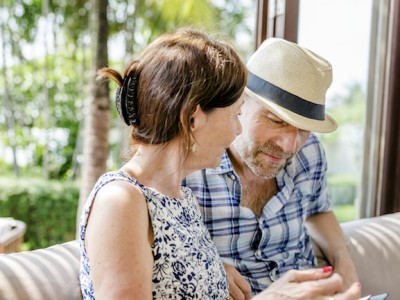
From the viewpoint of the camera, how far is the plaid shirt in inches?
68.0

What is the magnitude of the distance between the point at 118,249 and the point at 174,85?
15.1 inches

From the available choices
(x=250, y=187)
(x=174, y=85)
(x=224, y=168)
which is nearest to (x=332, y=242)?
(x=250, y=187)

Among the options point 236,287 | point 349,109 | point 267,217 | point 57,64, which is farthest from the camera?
point 57,64

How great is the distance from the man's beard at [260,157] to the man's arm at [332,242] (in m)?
0.41

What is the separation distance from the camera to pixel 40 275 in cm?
138

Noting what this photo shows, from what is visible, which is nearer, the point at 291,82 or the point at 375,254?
the point at 291,82

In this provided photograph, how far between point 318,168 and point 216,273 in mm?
788

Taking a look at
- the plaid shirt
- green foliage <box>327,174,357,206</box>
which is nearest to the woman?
the plaid shirt

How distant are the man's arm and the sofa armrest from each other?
2.3 inches

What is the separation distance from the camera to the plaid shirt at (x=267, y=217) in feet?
5.66

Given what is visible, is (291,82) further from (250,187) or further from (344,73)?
(344,73)

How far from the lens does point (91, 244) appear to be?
112 centimetres

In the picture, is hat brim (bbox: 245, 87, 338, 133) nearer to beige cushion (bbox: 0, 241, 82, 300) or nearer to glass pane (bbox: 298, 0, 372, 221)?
beige cushion (bbox: 0, 241, 82, 300)

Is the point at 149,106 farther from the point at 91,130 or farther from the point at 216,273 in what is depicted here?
the point at 91,130
